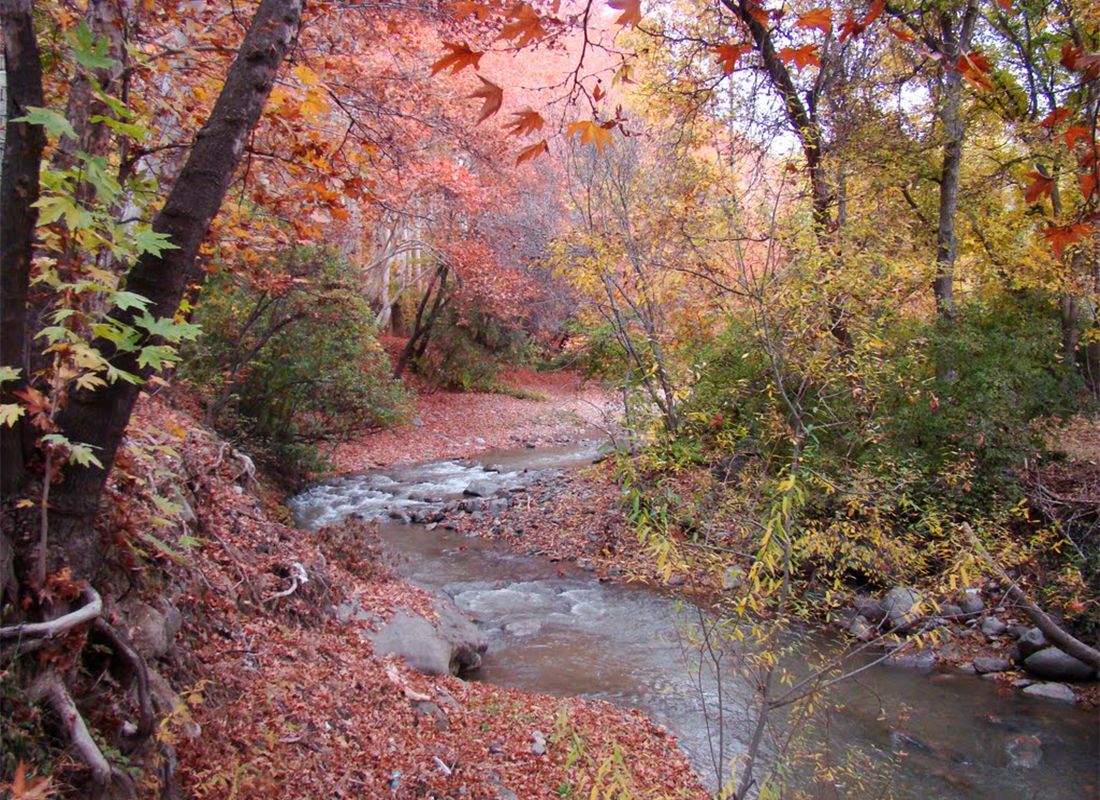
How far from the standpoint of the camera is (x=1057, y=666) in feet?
25.1

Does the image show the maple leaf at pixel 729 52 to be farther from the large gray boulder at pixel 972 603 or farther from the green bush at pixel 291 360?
the green bush at pixel 291 360

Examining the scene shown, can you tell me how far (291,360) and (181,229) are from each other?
10925mm

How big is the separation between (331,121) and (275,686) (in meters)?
10.8

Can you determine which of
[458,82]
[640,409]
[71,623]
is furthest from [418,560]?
[458,82]

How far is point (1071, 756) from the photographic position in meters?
6.41

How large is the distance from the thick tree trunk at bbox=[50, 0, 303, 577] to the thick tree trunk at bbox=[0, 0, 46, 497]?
0.27 meters

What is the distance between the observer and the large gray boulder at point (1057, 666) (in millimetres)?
7578

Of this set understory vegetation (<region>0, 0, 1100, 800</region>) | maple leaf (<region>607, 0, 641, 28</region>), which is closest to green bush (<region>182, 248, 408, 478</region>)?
understory vegetation (<region>0, 0, 1100, 800</region>)

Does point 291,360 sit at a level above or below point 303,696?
above

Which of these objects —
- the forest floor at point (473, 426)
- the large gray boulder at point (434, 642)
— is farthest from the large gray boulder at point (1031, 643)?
the forest floor at point (473, 426)

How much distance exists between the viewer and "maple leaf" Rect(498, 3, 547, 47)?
186 cm

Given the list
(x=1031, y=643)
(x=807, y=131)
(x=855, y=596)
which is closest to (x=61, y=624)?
(x=855, y=596)

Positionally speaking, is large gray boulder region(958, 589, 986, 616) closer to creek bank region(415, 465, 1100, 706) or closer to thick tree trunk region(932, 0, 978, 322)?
creek bank region(415, 465, 1100, 706)

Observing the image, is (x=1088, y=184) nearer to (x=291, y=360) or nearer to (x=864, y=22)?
(x=864, y=22)
